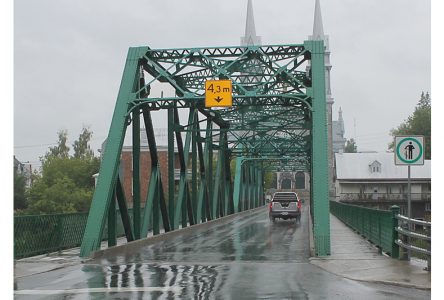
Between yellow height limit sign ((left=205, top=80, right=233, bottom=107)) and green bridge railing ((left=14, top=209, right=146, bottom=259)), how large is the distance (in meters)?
6.44

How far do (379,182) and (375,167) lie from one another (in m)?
2.54

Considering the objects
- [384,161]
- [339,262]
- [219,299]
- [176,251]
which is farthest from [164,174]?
[219,299]

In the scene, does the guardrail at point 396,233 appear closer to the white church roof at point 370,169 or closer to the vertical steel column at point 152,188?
the vertical steel column at point 152,188

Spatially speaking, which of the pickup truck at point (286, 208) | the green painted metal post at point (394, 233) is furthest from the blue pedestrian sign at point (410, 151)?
the pickup truck at point (286, 208)

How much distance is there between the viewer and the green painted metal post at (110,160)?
654 inches

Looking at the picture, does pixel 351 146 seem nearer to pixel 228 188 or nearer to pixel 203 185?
pixel 228 188

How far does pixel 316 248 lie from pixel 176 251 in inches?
189

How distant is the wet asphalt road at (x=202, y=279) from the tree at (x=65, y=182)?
40.5 meters

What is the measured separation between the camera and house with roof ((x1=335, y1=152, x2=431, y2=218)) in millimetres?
77312

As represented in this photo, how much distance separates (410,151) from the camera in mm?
12844

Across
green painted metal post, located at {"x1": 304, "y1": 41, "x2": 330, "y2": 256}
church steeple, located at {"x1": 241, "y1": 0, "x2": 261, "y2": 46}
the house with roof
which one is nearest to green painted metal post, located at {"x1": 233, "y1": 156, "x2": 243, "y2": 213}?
the house with roof

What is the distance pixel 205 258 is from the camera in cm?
1603

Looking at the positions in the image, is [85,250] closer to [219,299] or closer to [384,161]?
[219,299]

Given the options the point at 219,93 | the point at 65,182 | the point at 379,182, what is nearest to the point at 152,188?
the point at 219,93
